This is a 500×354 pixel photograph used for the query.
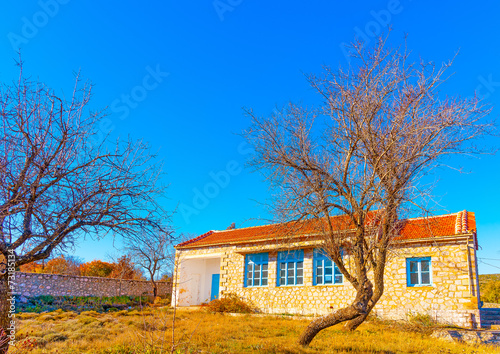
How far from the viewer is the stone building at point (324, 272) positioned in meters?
13.8

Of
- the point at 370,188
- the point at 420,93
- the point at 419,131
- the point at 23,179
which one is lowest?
the point at 23,179

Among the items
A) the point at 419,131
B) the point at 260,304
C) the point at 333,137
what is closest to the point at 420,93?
the point at 419,131

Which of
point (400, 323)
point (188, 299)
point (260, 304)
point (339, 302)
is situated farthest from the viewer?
point (188, 299)

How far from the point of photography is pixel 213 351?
8.40 metres

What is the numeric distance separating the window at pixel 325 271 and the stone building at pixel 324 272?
1.7 inches

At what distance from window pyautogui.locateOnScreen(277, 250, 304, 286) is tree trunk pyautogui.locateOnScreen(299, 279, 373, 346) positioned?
8380 millimetres

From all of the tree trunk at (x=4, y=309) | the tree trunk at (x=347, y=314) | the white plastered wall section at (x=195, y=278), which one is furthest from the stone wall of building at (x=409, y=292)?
the tree trunk at (x=4, y=309)

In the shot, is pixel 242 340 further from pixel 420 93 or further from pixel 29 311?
pixel 29 311

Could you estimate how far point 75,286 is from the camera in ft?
73.0

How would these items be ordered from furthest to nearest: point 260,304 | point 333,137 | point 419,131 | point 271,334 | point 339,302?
1. point 260,304
2. point 339,302
3. point 271,334
4. point 333,137
5. point 419,131

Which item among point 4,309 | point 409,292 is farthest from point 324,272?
point 4,309

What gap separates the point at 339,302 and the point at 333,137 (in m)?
8.92

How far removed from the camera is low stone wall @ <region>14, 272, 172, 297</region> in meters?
19.3

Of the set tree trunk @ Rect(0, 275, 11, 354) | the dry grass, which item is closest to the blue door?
the dry grass
